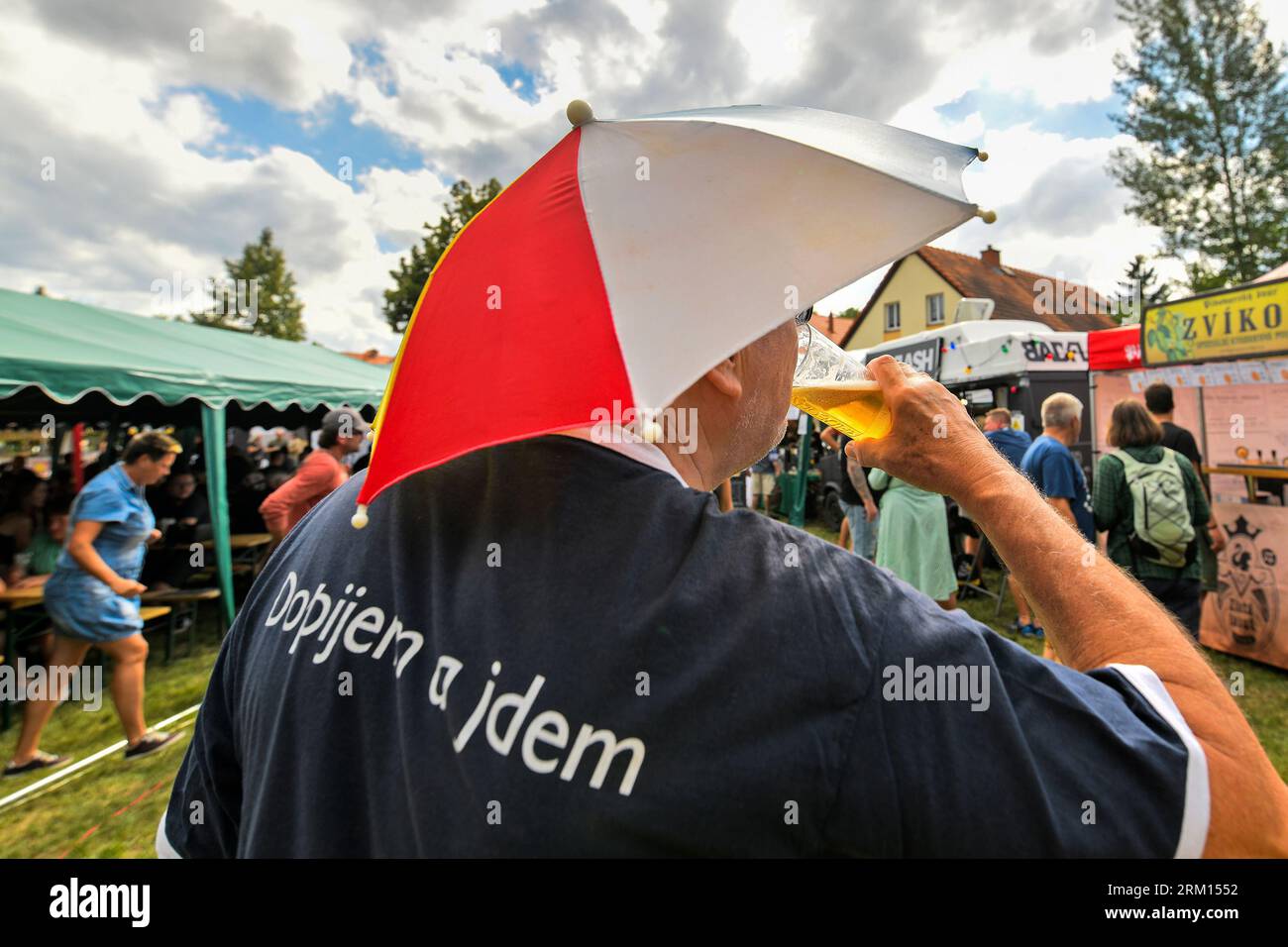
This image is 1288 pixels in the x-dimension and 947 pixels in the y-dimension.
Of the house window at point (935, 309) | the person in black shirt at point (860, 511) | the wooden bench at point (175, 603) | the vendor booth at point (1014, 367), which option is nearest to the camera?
the wooden bench at point (175, 603)

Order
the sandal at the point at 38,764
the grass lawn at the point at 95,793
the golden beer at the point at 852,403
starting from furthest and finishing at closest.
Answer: the sandal at the point at 38,764 < the grass lawn at the point at 95,793 < the golden beer at the point at 852,403

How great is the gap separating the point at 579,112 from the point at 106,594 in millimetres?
5017

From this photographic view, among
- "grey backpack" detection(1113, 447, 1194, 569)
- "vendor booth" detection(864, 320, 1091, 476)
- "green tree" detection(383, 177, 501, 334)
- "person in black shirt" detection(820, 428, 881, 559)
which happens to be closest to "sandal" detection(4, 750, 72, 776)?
"person in black shirt" detection(820, 428, 881, 559)

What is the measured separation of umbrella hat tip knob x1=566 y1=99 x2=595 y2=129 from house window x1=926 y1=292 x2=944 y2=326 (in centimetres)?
2968

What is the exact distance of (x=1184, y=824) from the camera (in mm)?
696

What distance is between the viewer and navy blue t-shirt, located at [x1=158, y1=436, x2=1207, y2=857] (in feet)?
2.14

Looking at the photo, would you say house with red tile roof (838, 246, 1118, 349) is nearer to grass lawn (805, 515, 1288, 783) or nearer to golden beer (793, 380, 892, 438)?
grass lawn (805, 515, 1288, 783)

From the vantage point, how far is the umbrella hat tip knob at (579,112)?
88 cm

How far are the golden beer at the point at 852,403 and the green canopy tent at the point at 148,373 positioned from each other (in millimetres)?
5955

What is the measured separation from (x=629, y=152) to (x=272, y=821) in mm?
953

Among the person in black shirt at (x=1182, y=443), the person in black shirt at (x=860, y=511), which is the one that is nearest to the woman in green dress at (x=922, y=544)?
the person in black shirt at (x=860, y=511)

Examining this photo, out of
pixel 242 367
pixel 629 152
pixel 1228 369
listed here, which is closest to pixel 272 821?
pixel 629 152

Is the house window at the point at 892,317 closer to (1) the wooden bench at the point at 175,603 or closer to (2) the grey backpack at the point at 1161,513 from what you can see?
(2) the grey backpack at the point at 1161,513
